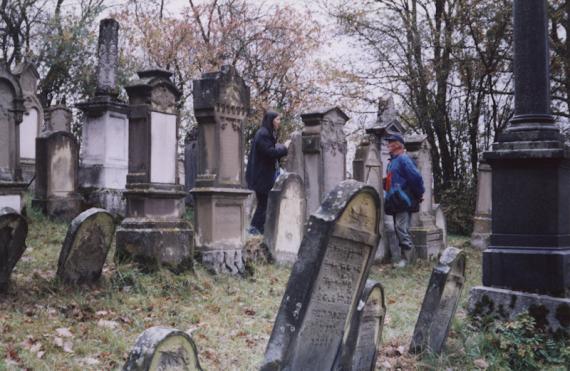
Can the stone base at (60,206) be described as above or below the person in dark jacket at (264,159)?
below

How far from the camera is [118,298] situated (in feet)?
19.9

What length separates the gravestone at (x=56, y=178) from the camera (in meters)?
10.7

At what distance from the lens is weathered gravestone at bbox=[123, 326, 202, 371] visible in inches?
105

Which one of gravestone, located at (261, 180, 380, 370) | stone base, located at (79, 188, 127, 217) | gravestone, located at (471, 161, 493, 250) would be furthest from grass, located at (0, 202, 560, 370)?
gravestone, located at (471, 161, 493, 250)

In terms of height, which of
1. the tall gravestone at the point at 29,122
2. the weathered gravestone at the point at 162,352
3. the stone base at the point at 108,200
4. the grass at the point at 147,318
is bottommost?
the grass at the point at 147,318

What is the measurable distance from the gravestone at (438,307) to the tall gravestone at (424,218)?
257 inches

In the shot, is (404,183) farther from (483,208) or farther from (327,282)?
(327,282)

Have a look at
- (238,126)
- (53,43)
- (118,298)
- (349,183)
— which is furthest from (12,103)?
(53,43)

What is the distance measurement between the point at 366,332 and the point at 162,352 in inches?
82.9

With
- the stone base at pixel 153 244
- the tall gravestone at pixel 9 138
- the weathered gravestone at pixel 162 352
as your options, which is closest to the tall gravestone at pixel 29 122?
the tall gravestone at pixel 9 138

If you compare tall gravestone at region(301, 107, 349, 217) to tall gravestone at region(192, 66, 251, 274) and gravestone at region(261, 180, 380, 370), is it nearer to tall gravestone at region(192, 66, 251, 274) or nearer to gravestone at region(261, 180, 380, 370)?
tall gravestone at region(192, 66, 251, 274)

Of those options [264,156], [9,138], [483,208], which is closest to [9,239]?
[9,138]

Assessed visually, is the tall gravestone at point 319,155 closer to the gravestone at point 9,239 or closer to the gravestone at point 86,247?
the gravestone at point 86,247

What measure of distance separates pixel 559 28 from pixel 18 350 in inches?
720
